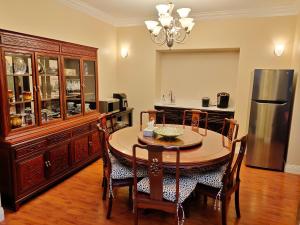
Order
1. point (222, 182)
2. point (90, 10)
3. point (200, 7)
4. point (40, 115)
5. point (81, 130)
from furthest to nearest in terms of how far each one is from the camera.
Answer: point (90, 10)
point (200, 7)
point (81, 130)
point (40, 115)
point (222, 182)

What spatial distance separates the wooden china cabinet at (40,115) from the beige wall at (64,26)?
351 mm

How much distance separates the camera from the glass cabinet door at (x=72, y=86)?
330cm

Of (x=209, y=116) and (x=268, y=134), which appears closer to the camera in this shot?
(x=268, y=134)

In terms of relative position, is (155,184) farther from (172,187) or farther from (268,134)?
Answer: (268,134)

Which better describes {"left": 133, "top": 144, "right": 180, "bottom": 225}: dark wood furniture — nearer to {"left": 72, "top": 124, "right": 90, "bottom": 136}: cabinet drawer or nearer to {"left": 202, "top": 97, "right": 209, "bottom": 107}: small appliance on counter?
{"left": 72, "top": 124, "right": 90, "bottom": 136}: cabinet drawer

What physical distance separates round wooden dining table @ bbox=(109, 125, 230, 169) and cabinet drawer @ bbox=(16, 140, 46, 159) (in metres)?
0.82

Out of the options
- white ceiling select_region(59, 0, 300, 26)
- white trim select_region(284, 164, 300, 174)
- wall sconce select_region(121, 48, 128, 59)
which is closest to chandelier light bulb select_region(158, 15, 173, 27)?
white ceiling select_region(59, 0, 300, 26)

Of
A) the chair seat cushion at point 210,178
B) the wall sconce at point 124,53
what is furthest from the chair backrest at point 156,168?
the wall sconce at point 124,53

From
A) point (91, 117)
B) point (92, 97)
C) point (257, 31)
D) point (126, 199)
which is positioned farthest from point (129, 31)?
point (126, 199)

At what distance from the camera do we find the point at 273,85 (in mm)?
3467

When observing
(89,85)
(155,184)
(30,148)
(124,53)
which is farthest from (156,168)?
(124,53)

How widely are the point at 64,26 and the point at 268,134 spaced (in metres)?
3.64

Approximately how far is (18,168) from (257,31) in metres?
4.18

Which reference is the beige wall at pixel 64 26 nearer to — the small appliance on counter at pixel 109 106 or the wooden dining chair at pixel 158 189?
the small appliance on counter at pixel 109 106
